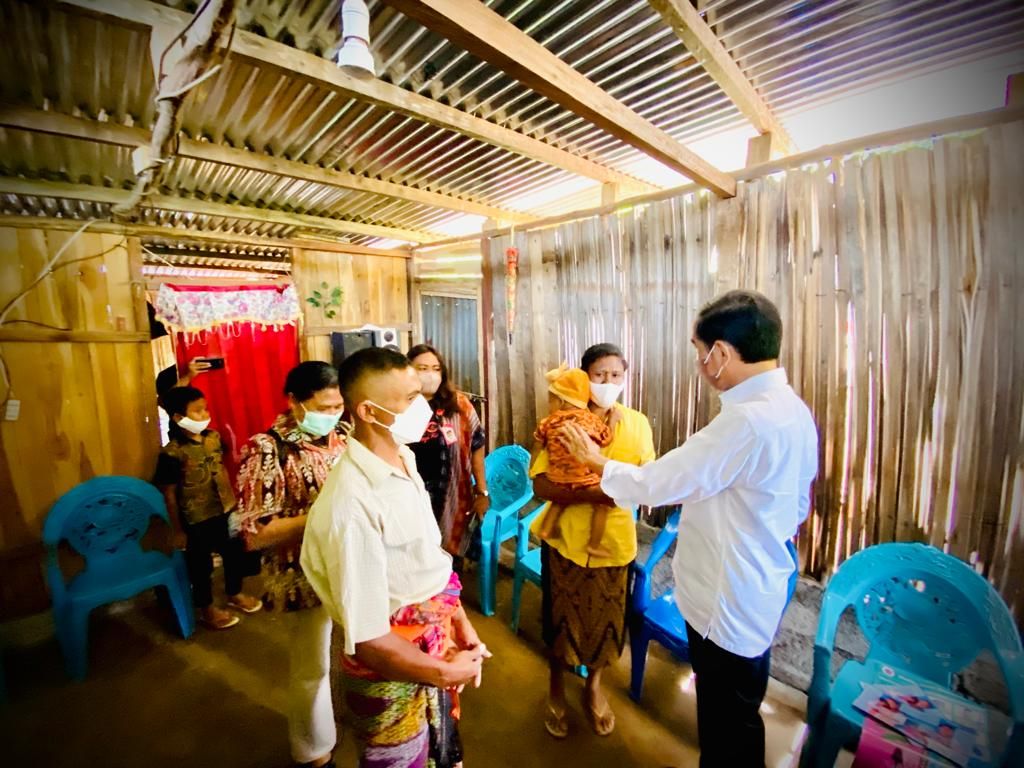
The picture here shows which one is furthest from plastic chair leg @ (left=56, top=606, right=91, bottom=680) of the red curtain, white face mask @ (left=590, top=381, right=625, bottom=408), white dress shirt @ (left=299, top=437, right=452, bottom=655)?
white face mask @ (left=590, top=381, right=625, bottom=408)

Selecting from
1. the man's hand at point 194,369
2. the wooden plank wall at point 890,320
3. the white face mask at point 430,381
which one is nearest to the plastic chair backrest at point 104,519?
the man's hand at point 194,369

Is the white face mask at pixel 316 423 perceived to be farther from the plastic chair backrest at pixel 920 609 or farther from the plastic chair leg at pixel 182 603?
the plastic chair backrest at pixel 920 609

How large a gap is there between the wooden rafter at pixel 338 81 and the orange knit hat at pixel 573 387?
5.59 feet

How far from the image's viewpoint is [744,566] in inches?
65.5

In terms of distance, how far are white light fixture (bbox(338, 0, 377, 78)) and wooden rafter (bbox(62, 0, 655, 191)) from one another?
691mm

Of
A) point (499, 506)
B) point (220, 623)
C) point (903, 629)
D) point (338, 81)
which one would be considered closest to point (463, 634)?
point (499, 506)

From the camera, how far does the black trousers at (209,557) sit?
11.4 ft

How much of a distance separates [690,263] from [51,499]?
5605 mm

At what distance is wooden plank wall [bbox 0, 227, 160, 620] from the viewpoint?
10.9 ft

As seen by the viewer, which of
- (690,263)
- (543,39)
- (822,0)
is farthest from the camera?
(690,263)

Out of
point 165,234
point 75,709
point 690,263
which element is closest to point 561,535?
point 690,263

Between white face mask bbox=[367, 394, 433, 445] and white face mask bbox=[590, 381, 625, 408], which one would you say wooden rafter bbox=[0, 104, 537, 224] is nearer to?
white face mask bbox=[367, 394, 433, 445]

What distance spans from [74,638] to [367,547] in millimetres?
3309

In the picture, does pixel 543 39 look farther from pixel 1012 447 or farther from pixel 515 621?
pixel 515 621
